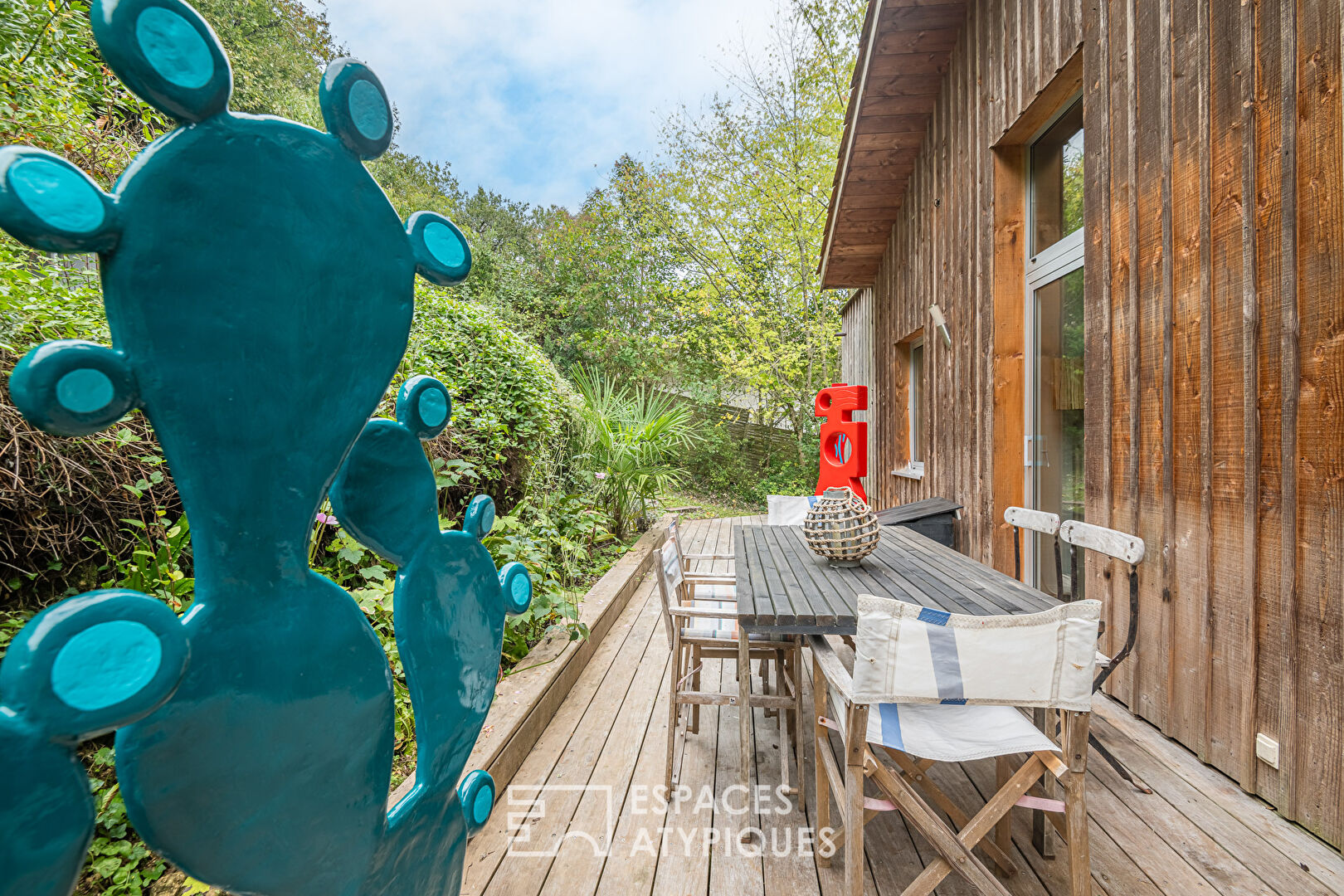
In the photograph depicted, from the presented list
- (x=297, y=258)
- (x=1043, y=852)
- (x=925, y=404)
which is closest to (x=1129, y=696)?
(x=1043, y=852)

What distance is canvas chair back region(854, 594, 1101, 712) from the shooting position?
1.13 metres

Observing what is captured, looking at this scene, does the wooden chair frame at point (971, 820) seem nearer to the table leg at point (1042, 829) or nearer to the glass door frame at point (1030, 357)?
the table leg at point (1042, 829)

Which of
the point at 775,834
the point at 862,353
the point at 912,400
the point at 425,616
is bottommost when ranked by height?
the point at 775,834

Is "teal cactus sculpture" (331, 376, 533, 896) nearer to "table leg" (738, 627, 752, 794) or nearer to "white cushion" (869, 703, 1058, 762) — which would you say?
"white cushion" (869, 703, 1058, 762)

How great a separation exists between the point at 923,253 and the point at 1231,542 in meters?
3.29

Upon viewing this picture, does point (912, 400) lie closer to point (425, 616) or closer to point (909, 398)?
point (909, 398)

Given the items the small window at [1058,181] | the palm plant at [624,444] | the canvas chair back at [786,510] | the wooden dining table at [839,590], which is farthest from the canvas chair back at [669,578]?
the small window at [1058,181]

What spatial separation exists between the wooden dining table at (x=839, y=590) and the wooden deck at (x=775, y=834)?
0.86 ft

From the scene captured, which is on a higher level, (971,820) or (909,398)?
(909,398)

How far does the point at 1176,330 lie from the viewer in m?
1.99

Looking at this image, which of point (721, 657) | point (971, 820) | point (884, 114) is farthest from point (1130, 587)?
point (884, 114)

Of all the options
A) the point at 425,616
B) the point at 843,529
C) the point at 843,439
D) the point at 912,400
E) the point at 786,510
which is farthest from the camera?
the point at 912,400

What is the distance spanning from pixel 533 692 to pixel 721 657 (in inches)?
28.7

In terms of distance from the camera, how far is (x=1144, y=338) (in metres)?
2.15
